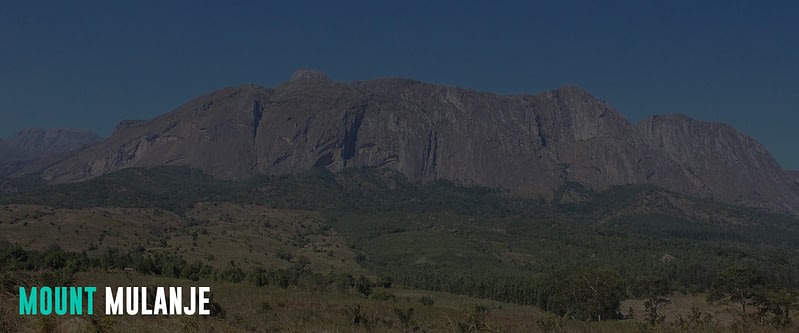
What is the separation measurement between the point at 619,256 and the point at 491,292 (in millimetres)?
82374

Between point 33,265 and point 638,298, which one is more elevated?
point 33,265

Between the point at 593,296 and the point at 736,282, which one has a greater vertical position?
the point at 736,282

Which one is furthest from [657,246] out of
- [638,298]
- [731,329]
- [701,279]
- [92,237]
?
[731,329]

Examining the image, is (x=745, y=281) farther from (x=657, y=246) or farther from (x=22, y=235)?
(x=22, y=235)

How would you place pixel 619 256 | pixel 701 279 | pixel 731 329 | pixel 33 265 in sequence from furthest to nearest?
pixel 619 256 → pixel 701 279 → pixel 33 265 → pixel 731 329

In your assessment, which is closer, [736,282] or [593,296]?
[593,296]

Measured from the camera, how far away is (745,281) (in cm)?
8031

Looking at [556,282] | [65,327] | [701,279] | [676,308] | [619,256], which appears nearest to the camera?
[65,327]

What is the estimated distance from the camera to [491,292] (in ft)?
337

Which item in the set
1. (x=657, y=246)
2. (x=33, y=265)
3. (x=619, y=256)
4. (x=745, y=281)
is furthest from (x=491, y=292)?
(x=657, y=246)

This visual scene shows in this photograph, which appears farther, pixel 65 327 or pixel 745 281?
pixel 745 281

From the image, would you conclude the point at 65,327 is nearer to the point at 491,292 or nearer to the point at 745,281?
the point at 745,281

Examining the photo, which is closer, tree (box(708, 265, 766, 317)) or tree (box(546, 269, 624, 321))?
tree (box(546, 269, 624, 321))

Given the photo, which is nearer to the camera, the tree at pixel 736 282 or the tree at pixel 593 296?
the tree at pixel 593 296
